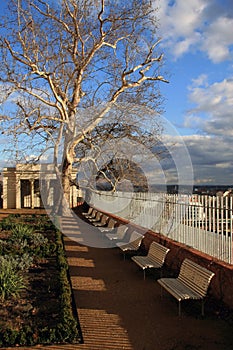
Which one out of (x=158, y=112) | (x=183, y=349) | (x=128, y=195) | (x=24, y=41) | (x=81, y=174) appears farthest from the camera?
(x=81, y=174)

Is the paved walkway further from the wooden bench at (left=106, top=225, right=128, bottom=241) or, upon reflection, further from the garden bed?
the wooden bench at (left=106, top=225, right=128, bottom=241)

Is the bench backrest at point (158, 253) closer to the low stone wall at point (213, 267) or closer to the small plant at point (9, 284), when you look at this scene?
the low stone wall at point (213, 267)

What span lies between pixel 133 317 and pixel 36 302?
1.77 meters

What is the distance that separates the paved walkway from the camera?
4859 mm

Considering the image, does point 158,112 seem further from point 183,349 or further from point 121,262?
point 183,349

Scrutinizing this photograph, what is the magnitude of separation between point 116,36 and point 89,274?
14709 mm

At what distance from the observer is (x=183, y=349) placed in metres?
4.62

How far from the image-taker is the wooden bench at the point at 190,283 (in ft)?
18.8

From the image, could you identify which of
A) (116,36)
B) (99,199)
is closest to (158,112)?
(116,36)

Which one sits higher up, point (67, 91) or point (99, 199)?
point (67, 91)

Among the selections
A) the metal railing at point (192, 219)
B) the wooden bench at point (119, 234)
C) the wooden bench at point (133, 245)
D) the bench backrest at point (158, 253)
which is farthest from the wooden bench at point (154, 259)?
the wooden bench at point (119, 234)

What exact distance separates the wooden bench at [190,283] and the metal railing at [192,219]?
2.22 feet

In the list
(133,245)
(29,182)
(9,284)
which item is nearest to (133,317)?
(9,284)

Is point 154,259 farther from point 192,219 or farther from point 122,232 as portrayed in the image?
point 122,232
